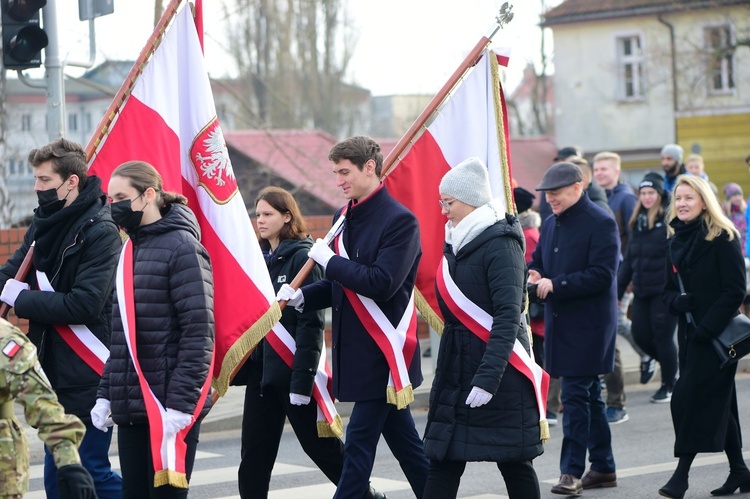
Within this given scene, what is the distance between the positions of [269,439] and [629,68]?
35.9 metres

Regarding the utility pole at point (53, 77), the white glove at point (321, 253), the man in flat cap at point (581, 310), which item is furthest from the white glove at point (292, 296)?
the utility pole at point (53, 77)

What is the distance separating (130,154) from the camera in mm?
6887

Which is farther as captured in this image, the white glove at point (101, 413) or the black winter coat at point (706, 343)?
the black winter coat at point (706, 343)

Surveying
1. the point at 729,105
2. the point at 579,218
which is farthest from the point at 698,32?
the point at 579,218

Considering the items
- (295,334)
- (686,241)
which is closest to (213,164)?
(295,334)

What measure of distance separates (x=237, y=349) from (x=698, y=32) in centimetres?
3281

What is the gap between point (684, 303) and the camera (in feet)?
24.2

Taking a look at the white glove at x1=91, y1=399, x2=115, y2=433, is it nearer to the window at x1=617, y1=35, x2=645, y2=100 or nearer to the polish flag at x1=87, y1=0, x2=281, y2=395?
the polish flag at x1=87, y1=0, x2=281, y2=395

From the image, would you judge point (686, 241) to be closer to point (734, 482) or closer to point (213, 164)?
point (734, 482)

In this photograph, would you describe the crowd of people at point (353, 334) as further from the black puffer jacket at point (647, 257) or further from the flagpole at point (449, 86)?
the black puffer jacket at point (647, 257)

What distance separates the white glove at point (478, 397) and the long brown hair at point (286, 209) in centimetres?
176

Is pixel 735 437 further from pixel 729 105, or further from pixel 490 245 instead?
pixel 729 105

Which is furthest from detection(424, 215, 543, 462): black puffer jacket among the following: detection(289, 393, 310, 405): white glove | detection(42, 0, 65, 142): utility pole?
detection(42, 0, 65, 142): utility pole

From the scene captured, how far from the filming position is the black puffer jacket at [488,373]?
5621mm
